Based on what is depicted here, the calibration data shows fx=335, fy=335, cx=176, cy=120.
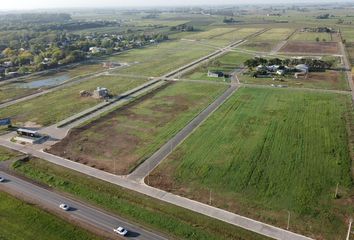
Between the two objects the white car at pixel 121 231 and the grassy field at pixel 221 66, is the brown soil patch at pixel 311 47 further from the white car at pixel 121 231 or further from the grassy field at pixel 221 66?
the white car at pixel 121 231

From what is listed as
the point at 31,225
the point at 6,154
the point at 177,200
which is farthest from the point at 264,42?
the point at 31,225

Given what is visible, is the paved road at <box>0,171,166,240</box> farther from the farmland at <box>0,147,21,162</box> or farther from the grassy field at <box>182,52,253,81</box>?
the grassy field at <box>182,52,253,81</box>

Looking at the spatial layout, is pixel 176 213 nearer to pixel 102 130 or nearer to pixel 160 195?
pixel 160 195

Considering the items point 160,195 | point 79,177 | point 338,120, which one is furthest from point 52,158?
point 338,120

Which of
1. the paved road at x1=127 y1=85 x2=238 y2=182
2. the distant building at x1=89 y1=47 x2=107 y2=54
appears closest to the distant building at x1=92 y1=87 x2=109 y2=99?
the paved road at x1=127 y1=85 x2=238 y2=182

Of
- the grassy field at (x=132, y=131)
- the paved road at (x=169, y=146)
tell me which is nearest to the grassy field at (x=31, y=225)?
the paved road at (x=169, y=146)
